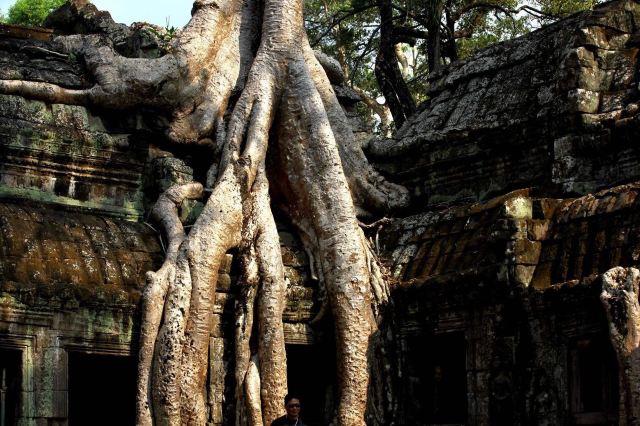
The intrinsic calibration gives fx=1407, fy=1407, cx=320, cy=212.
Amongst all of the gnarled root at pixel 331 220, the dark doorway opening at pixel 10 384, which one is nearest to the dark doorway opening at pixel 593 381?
the gnarled root at pixel 331 220

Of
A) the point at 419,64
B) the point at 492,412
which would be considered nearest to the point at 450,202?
the point at 492,412

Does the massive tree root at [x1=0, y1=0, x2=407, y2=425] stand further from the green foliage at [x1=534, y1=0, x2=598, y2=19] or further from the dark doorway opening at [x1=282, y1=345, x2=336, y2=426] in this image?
the green foliage at [x1=534, y1=0, x2=598, y2=19]

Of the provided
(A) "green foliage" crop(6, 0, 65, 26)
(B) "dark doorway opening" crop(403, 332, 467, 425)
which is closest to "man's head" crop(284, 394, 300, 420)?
(B) "dark doorway opening" crop(403, 332, 467, 425)

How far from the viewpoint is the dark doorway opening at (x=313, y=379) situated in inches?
458

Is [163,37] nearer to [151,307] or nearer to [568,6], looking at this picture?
[151,307]

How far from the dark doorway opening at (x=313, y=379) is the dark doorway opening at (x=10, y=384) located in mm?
2508

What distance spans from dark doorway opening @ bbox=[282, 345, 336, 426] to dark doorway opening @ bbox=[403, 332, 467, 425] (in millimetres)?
641

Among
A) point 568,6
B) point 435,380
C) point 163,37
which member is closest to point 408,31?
point 568,6

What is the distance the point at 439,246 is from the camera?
38.3 ft

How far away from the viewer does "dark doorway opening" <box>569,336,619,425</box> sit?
9.95 m

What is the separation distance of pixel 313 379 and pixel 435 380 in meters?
1.14

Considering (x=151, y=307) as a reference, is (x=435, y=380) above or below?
below

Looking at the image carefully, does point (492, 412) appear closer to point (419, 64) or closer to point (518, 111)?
point (518, 111)

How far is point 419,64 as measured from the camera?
26797 mm
